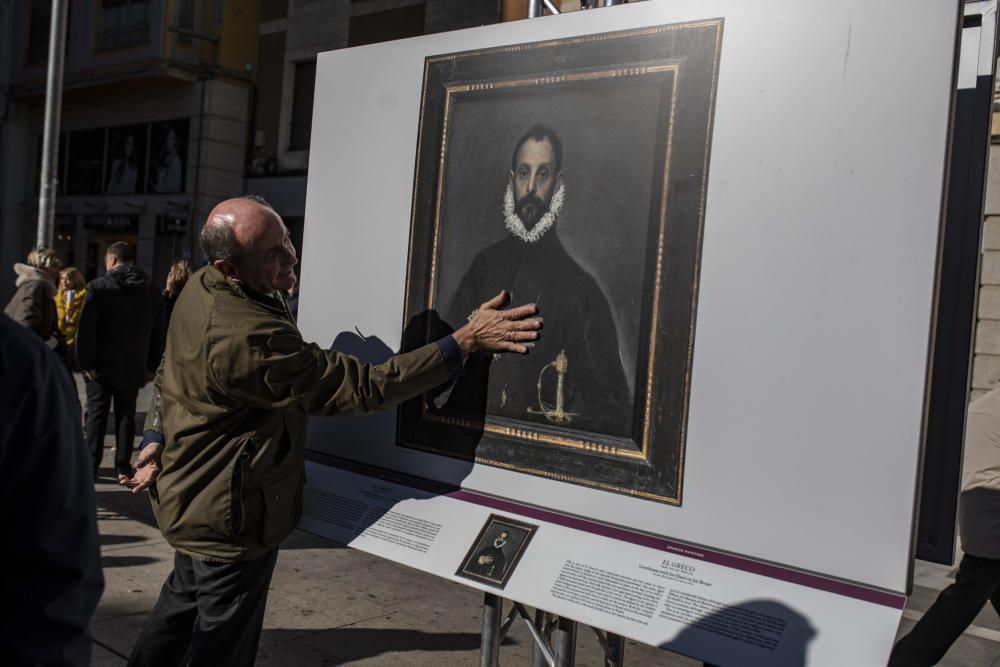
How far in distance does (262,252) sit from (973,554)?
2.68 m

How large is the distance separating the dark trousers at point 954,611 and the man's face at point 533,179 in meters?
2.24

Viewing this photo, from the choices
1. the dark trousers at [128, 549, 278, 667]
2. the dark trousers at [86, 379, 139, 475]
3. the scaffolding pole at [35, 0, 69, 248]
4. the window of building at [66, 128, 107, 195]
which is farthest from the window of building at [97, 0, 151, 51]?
the dark trousers at [128, 549, 278, 667]

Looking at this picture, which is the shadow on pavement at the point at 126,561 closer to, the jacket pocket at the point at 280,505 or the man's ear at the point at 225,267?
the jacket pocket at the point at 280,505

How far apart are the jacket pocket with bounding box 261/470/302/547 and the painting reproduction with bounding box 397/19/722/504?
0.32m

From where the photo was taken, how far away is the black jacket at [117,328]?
6246 mm

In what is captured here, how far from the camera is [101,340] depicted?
20.7 ft

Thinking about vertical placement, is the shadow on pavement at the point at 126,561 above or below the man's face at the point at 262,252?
below

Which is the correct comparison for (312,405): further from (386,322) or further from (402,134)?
(402,134)

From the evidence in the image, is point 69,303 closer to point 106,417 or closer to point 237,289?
point 106,417

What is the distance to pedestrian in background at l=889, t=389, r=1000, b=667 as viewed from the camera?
3234 mm

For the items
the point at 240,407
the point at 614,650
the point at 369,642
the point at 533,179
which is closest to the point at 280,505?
the point at 240,407

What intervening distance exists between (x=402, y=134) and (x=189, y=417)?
0.95 metres

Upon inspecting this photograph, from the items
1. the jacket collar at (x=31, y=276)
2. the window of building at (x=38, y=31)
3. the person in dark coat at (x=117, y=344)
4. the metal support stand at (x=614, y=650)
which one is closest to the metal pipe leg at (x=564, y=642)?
the metal support stand at (x=614, y=650)

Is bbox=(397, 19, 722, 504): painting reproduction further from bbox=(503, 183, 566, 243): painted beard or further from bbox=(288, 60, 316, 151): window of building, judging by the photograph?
bbox=(288, 60, 316, 151): window of building
